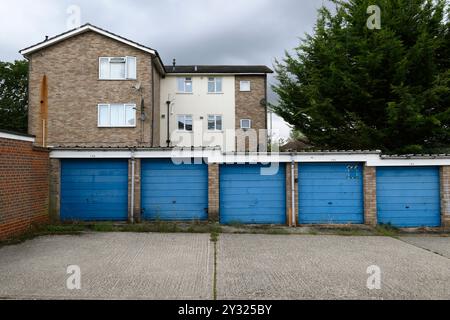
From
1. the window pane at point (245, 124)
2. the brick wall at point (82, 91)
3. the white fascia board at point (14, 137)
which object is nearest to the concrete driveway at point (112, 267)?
the white fascia board at point (14, 137)

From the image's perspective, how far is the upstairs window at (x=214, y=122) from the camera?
21.2m

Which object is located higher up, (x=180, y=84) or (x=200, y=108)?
(x=180, y=84)

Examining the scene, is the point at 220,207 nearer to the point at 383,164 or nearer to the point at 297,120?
the point at 383,164

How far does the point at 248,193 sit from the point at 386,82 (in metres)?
7.97

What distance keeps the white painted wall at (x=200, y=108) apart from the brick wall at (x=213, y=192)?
10625 millimetres

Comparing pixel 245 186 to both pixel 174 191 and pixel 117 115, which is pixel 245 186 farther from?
pixel 117 115

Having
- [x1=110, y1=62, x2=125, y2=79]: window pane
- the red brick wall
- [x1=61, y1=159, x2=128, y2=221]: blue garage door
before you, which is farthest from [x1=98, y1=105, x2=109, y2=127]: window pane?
the red brick wall

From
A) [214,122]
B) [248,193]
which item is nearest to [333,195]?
[248,193]

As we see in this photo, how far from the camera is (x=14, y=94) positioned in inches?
1273

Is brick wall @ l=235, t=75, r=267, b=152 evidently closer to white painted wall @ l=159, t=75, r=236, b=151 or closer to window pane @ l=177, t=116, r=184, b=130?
white painted wall @ l=159, t=75, r=236, b=151

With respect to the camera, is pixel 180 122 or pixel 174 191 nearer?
pixel 174 191

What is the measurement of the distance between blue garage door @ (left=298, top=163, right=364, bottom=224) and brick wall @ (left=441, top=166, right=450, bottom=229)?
2.47 m

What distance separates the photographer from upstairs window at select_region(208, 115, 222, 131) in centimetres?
2116

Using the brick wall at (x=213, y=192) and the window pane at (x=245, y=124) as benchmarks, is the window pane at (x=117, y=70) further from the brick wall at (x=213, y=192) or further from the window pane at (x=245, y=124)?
the brick wall at (x=213, y=192)
